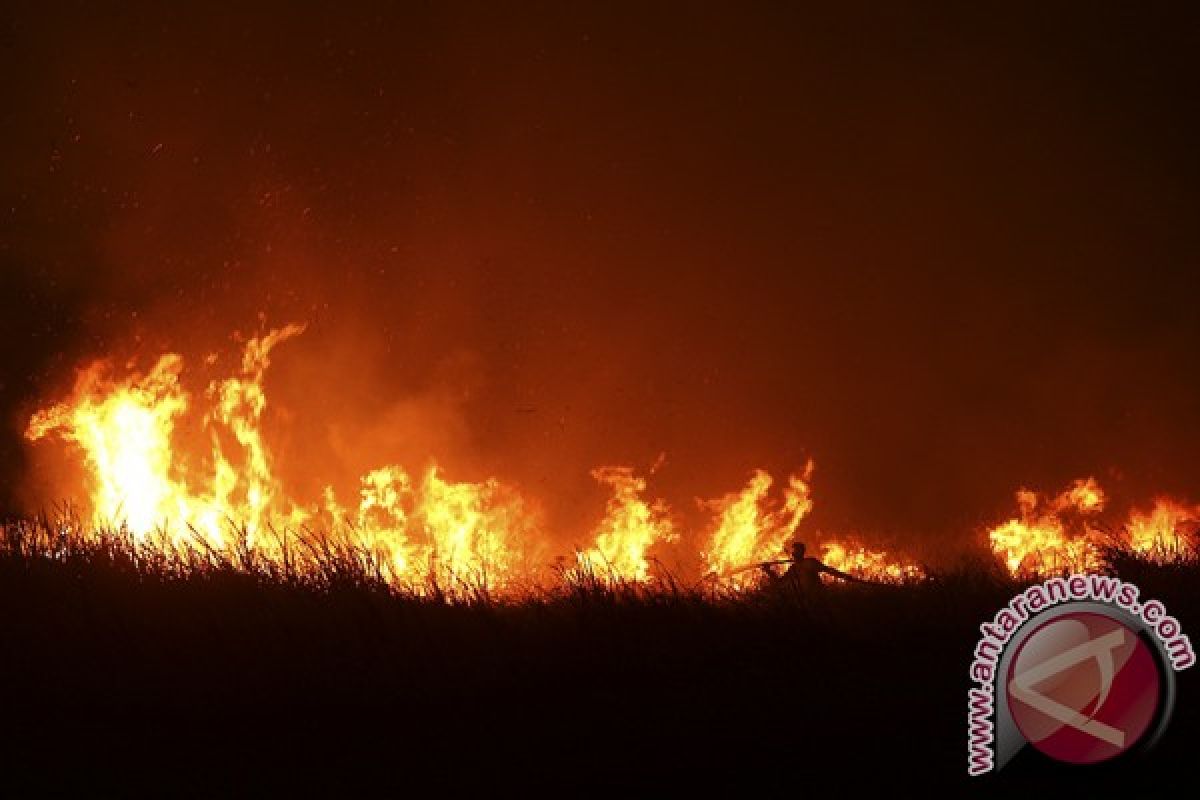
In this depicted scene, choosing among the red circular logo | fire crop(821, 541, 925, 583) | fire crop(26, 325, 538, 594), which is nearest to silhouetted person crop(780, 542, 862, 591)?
the red circular logo

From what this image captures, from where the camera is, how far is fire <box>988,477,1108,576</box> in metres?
16.9

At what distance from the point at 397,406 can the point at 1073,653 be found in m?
16.6

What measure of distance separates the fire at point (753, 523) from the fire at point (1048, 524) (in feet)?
11.3

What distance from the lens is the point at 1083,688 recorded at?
4.34 metres

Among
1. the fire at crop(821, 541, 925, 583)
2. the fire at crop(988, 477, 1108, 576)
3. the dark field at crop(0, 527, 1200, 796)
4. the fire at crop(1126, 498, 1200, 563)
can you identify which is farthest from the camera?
the fire at crop(988, 477, 1108, 576)

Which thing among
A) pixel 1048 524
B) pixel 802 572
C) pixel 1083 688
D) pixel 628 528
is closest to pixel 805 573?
pixel 802 572

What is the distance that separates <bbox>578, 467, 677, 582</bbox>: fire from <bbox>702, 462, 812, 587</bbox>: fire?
92 centimetres

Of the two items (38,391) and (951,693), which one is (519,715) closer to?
(951,693)

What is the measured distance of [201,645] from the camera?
17.7 ft

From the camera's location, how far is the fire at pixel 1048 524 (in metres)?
16.9

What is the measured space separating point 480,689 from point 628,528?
493 inches

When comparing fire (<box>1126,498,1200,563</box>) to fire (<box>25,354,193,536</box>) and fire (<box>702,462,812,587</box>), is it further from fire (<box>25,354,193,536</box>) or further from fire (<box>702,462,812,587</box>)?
fire (<box>25,354,193,536</box>)

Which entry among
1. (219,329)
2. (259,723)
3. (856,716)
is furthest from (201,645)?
(219,329)

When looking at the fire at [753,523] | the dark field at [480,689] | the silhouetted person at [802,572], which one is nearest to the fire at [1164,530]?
the dark field at [480,689]
